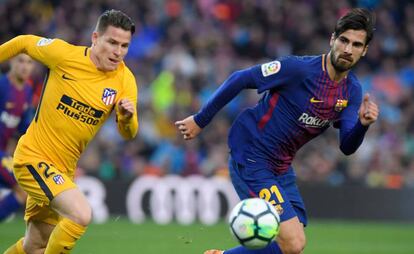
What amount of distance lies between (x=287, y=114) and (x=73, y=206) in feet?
6.22

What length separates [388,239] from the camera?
1325 centimetres

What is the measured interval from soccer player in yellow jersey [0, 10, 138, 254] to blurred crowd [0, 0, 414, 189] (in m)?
7.52

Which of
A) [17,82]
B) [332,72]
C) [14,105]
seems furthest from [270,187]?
[17,82]

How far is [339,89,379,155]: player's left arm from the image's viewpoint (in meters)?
7.04

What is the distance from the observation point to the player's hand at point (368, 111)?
22.8ft

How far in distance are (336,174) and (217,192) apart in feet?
8.46

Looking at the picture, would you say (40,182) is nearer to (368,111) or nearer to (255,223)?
(255,223)

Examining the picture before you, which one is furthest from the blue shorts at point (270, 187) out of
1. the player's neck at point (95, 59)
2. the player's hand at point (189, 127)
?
the player's neck at point (95, 59)

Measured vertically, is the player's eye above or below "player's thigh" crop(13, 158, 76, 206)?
above

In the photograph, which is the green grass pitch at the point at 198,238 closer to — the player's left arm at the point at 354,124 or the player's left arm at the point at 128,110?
the player's left arm at the point at 128,110

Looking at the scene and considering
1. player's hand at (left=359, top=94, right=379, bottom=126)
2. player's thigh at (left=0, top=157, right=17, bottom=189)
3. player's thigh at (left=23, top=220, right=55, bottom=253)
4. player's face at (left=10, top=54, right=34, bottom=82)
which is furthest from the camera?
player's thigh at (left=0, top=157, right=17, bottom=189)

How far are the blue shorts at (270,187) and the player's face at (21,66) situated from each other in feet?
12.5

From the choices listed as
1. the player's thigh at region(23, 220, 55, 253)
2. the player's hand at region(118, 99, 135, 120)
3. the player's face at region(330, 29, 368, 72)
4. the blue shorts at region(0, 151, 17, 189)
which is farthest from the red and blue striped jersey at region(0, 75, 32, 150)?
the player's face at region(330, 29, 368, 72)

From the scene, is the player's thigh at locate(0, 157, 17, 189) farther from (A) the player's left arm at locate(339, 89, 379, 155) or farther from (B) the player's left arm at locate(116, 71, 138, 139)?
(A) the player's left arm at locate(339, 89, 379, 155)
